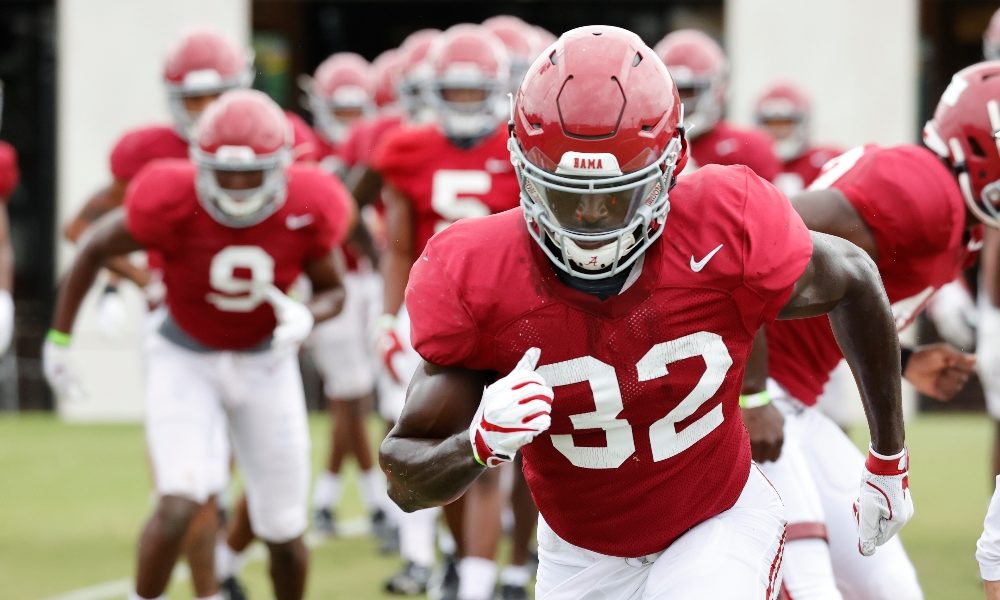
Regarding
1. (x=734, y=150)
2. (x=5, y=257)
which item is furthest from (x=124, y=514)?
(x=734, y=150)

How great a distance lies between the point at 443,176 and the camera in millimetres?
5641

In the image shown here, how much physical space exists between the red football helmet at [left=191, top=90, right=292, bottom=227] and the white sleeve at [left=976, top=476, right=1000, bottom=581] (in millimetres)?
2567

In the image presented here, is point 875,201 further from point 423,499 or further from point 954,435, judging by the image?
point 954,435

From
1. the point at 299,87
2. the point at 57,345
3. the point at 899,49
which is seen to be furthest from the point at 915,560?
the point at 299,87

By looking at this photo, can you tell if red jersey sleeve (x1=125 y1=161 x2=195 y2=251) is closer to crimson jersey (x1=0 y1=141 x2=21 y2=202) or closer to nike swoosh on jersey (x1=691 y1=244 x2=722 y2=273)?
nike swoosh on jersey (x1=691 y1=244 x2=722 y2=273)

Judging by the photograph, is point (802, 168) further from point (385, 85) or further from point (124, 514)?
point (124, 514)

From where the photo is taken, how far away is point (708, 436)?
295cm

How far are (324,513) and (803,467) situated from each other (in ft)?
12.8

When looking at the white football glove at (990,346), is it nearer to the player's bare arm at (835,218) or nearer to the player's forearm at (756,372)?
the player's bare arm at (835,218)

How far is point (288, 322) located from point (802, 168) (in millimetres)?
4115

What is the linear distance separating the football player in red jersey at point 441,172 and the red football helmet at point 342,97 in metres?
3.37

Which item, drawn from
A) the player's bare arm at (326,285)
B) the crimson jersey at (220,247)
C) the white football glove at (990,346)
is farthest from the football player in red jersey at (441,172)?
the white football glove at (990,346)

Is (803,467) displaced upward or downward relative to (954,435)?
upward

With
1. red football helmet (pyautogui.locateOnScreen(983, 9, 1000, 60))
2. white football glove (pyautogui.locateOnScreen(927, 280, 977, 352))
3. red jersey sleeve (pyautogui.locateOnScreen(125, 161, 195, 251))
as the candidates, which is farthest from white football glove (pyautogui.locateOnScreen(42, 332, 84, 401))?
red football helmet (pyautogui.locateOnScreen(983, 9, 1000, 60))
